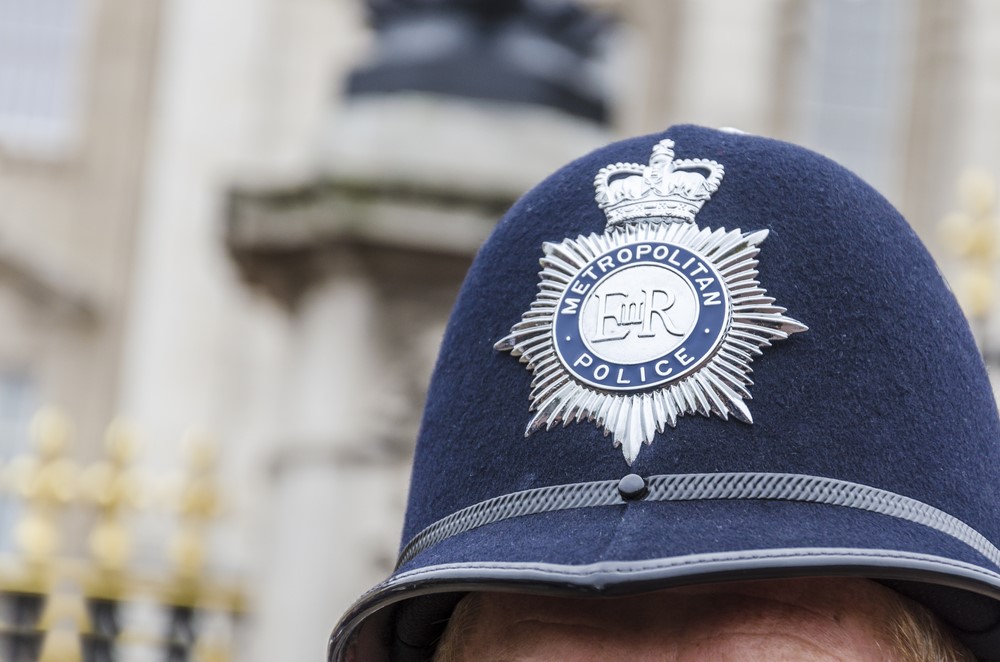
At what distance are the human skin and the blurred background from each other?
2.33 metres

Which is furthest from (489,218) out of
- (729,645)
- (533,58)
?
(729,645)

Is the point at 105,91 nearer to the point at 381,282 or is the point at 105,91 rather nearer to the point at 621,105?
the point at 621,105

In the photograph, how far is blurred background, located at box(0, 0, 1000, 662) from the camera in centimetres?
399

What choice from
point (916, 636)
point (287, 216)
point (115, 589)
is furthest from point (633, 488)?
point (115, 589)

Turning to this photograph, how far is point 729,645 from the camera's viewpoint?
1.56 m

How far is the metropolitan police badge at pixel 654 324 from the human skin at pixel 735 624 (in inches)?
5.3

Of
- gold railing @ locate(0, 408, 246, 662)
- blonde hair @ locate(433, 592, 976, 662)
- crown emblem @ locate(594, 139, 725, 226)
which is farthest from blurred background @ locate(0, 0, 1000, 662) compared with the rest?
blonde hair @ locate(433, 592, 976, 662)

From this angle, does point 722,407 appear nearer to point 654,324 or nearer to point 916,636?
point 654,324

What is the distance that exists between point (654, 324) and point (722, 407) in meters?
0.09

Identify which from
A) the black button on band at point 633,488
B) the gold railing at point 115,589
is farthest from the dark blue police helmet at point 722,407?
the gold railing at point 115,589

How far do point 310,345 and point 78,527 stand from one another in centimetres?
668

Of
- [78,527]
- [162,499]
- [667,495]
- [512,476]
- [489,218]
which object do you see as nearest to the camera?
[667,495]

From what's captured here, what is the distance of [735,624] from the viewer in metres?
1.56

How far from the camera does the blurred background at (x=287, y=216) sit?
157 inches
